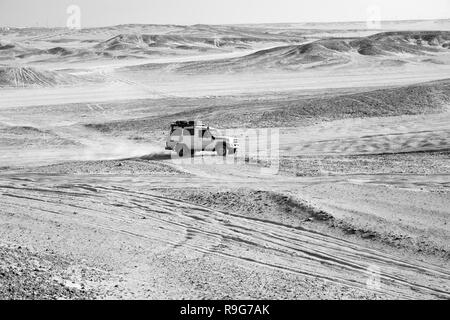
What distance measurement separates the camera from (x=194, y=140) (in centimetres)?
2794

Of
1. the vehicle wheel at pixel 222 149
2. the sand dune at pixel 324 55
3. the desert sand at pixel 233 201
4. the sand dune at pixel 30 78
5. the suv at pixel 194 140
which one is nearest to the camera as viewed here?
the desert sand at pixel 233 201

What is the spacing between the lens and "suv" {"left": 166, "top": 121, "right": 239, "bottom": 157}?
1098 inches

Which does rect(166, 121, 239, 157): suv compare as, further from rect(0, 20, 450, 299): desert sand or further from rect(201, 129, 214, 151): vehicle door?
rect(0, 20, 450, 299): desert sand

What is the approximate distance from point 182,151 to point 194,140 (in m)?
0.69

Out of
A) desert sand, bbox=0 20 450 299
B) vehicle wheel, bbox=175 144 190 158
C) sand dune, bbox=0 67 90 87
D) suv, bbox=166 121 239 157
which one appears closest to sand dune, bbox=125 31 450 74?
sand dune, bbox=0 67 90 87

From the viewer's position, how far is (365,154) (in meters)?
28.2

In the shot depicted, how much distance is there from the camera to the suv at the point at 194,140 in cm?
2789

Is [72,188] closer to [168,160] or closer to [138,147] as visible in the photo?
[168,160]

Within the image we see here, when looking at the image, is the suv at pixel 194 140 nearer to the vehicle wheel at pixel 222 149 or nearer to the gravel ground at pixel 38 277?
the vehicle wheel at pixel 222 149

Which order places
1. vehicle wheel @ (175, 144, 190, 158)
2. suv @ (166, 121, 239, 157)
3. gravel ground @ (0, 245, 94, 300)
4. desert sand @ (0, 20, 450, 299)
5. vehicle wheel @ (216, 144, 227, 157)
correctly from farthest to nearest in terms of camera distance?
vehicle wheel @ (216, 144, 227, 157), vehicle wheel @ (175, 144, 190, 158), suv @ (166, 121, 239, 157), desert sand @ (0, 20, 450, 299), gravel ground @ (0, 245, 94, 300)

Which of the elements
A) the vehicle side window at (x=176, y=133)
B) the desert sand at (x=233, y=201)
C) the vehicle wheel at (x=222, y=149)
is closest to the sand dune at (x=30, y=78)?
the desert sand at (x=233, y=201)

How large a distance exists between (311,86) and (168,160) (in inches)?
1298

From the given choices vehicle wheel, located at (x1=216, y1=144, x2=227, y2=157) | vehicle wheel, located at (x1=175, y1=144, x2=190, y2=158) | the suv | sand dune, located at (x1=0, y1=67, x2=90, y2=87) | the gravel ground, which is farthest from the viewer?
sand dune, located at (x1=0, y1=67, x2=90, y2=87)
